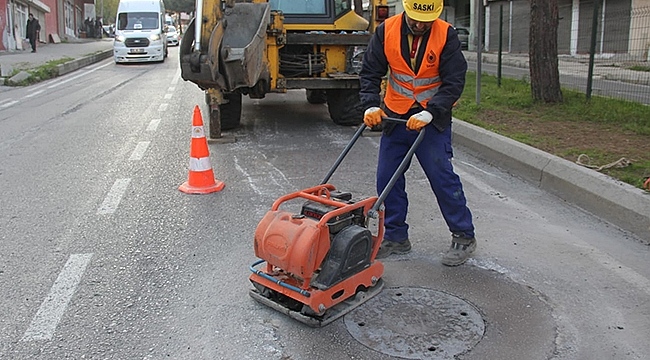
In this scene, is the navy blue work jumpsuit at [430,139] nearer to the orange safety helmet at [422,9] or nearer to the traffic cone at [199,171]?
the orange safety helmet at [422,9]

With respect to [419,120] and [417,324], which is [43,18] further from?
[417,324]

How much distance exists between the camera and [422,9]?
3.99 metres

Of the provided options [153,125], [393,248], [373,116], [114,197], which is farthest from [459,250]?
[153,125]

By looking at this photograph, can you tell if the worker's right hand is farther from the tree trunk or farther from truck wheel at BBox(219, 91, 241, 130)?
the tree trunk

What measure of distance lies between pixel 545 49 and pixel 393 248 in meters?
6.60

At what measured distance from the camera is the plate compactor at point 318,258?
3466mm

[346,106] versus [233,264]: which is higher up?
[346,106]

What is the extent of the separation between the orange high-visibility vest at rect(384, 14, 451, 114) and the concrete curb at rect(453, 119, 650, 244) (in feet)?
6.88

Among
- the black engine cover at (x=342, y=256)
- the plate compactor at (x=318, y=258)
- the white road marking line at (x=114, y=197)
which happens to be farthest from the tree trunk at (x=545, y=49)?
the black engine cover at (x=342, y=256)

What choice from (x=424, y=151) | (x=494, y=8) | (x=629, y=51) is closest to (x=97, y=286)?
(x=424, y=151)

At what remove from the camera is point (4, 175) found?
22.5ft

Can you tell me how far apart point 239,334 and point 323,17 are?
7006 millimetres

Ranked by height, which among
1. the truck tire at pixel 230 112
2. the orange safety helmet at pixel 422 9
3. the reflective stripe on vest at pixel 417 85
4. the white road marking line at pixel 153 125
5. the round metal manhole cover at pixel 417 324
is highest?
the orange safety helmet at pixel 422 9

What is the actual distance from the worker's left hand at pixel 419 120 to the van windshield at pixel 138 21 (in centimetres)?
2263
